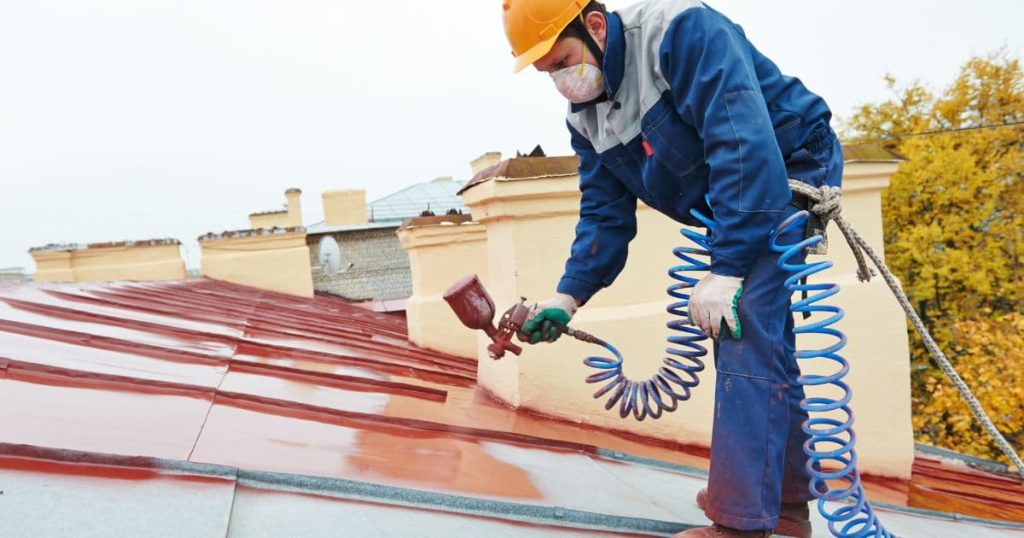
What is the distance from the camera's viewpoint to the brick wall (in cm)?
1473

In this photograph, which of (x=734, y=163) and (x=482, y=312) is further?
(x=482, y=312)

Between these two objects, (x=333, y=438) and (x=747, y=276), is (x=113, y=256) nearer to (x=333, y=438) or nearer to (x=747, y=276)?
(x=333, y=438)

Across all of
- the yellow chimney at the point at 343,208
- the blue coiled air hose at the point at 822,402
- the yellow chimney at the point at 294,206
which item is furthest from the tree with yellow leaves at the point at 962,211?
the blue coiled air hose at the point at 822,402

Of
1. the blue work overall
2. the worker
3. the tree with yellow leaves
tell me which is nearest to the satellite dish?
the tree with yellow leaves

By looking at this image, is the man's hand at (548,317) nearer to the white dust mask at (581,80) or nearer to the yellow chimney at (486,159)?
the white dust mask at (581,80)

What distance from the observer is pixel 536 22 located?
171 cm

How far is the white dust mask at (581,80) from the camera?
177 centimetres

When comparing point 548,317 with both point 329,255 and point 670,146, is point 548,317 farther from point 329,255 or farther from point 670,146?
point 329,255

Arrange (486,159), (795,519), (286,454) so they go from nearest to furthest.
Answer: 1. (286,454)
2. (795,519)
3. (486,159)

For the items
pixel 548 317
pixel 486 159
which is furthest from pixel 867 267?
pixel 486 159

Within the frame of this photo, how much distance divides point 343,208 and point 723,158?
14.9 meters

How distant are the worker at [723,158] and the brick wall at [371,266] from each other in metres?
13.1

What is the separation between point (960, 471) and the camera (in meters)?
4.25

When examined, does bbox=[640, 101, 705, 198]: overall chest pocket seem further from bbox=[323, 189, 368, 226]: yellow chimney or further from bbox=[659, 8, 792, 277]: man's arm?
bbox=[323, 189, 368, 226]: yellow chimney
